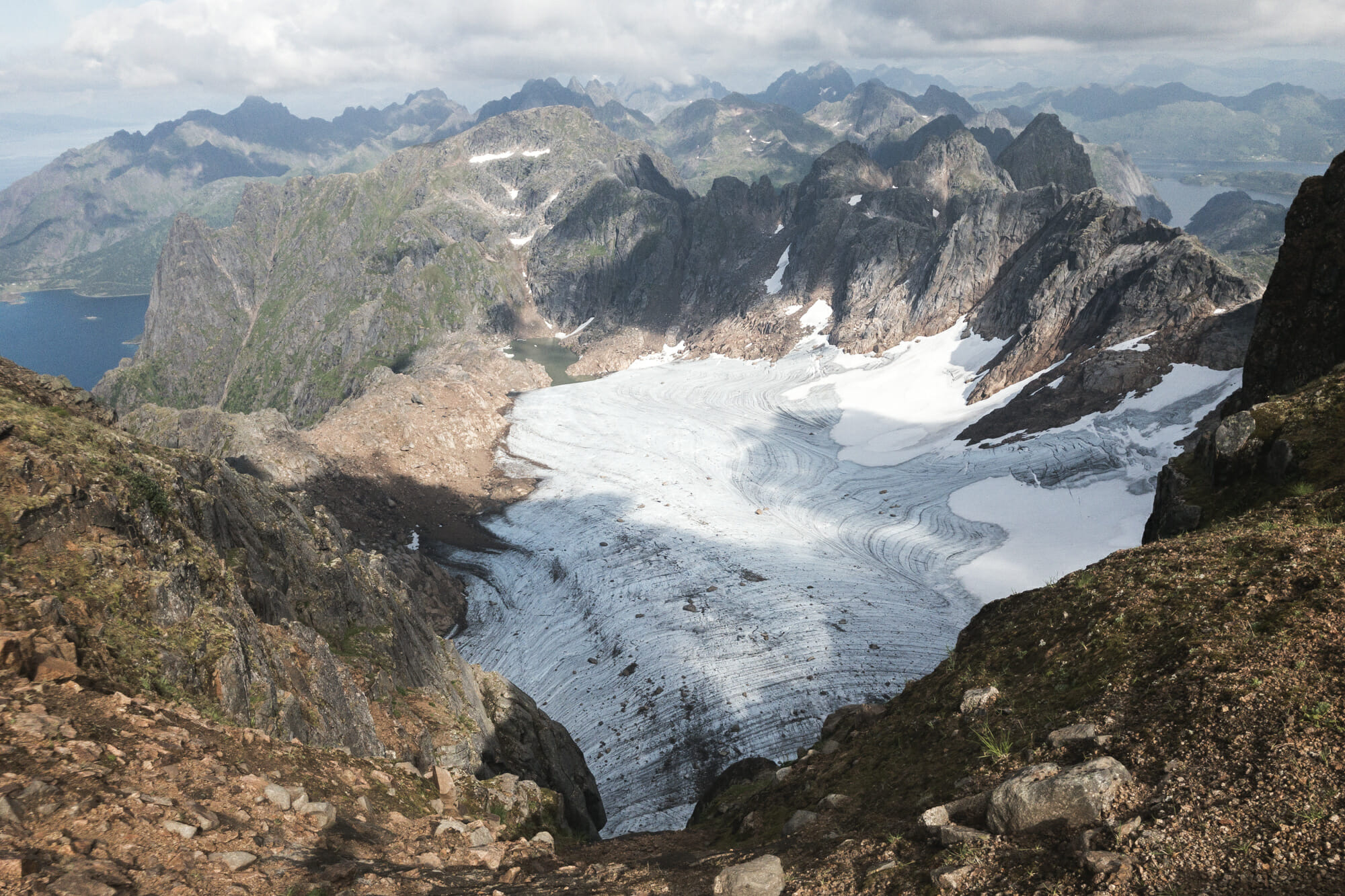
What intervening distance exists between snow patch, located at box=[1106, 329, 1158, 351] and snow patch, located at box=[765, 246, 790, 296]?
87.6 meters

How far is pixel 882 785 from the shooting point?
1120 centimetres

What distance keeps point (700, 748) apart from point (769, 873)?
2829 centimetres

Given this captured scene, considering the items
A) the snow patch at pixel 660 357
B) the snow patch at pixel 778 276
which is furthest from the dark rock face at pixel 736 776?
the snow patch at pixel 778 276

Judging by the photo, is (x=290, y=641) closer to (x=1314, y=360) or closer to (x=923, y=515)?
(x=1314, y=360)

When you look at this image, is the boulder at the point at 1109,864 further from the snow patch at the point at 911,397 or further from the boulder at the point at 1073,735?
the snow patch at the point at 911,397

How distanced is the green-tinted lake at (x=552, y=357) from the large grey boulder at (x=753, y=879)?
5784 inches

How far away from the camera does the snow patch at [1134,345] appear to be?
7444cm

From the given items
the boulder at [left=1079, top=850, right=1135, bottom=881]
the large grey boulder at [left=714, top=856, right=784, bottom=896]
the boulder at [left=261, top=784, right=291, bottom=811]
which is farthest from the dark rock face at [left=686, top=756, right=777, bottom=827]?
the boulder at [left=1079, top=850, right=1135, bottom=881]

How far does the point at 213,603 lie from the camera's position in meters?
14.3

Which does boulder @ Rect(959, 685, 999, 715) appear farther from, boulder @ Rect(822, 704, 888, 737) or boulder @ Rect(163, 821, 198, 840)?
boulder @ Rect(163, 821, 198, 840)

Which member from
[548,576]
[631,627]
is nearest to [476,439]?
[548,576]

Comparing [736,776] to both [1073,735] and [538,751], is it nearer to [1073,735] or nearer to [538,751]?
[538,751]

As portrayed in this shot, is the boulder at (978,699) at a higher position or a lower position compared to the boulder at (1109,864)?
lower

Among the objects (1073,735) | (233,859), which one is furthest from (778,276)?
(233,859)
